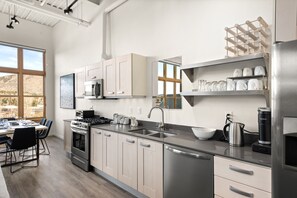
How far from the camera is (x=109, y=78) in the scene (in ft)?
11.4

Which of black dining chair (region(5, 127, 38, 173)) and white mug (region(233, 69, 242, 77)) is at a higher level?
white mug (region(233, 69, 242, 77))

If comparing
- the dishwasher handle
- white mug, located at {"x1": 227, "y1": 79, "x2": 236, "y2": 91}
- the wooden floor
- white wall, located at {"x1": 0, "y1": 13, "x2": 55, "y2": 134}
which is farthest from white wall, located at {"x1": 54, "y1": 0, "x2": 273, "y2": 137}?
white wall, located at {"x1": 0, "y1": 13, "x2": 55, "y2": 134}

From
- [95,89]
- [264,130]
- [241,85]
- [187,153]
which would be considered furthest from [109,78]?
[264,130]

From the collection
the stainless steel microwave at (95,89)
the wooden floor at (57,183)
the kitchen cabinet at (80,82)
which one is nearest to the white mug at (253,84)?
the wooden floor at (57,183)

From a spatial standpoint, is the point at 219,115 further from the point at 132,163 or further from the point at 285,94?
the point at 132,163

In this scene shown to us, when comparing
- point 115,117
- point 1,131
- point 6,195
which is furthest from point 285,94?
point 1,131

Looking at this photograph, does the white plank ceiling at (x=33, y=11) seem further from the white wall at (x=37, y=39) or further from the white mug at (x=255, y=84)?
the white mug at (x=255, y=84)

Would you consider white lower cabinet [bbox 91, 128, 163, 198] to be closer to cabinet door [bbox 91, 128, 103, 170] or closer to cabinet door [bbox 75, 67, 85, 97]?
cabinet door [bbox 91, 128, 103, 170]

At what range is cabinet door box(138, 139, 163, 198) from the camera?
7.07 ft

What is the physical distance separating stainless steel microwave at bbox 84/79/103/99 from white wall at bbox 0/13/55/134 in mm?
3683

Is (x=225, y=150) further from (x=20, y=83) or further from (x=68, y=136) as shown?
(x=20, y=83)

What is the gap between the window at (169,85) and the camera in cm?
277

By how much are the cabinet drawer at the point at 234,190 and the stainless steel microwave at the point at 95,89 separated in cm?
282

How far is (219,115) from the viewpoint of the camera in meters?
2.27
